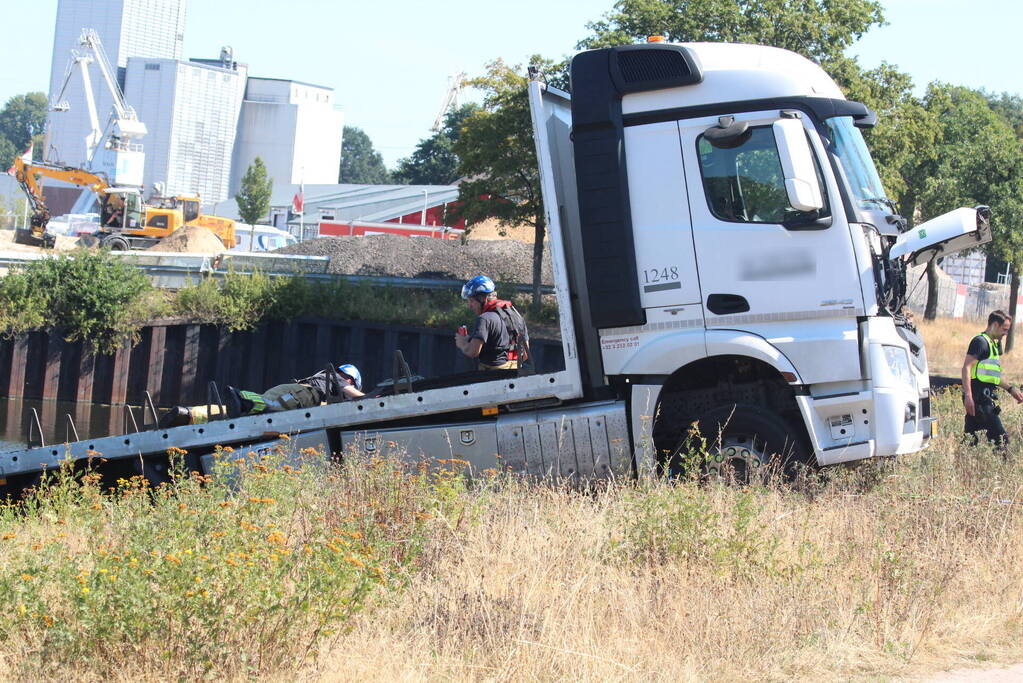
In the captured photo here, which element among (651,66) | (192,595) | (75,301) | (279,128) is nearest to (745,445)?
(651,66)

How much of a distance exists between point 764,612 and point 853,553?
3.73 feet

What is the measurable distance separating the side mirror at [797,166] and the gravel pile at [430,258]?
21.9 meters

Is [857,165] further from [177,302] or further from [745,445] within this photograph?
[177,302]

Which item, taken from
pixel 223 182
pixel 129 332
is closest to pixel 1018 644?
pixel 129 332

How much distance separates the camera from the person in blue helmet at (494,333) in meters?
9.20

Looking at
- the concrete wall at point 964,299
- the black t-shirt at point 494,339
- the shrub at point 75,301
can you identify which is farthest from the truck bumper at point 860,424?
the concrete wall at point 964,299

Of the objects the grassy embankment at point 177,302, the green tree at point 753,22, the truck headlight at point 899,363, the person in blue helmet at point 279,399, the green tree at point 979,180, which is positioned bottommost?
the truck headlight at point 899,363

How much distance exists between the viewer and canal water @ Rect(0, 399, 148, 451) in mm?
20672

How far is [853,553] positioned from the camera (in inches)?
242

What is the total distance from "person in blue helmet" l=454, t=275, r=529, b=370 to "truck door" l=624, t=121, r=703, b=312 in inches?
61.0

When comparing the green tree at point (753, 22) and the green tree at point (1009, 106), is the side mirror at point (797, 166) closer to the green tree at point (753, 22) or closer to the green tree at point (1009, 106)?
the green tree at point (753, 22)

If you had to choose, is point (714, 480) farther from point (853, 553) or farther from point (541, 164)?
point (541, 164)

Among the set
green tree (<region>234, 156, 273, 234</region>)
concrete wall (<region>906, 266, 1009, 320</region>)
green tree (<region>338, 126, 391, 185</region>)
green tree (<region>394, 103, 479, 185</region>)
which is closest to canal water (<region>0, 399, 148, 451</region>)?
concrete wall (<region>906, 266, 1009, 320</region>)

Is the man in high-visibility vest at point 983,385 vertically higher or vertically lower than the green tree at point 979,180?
lower
